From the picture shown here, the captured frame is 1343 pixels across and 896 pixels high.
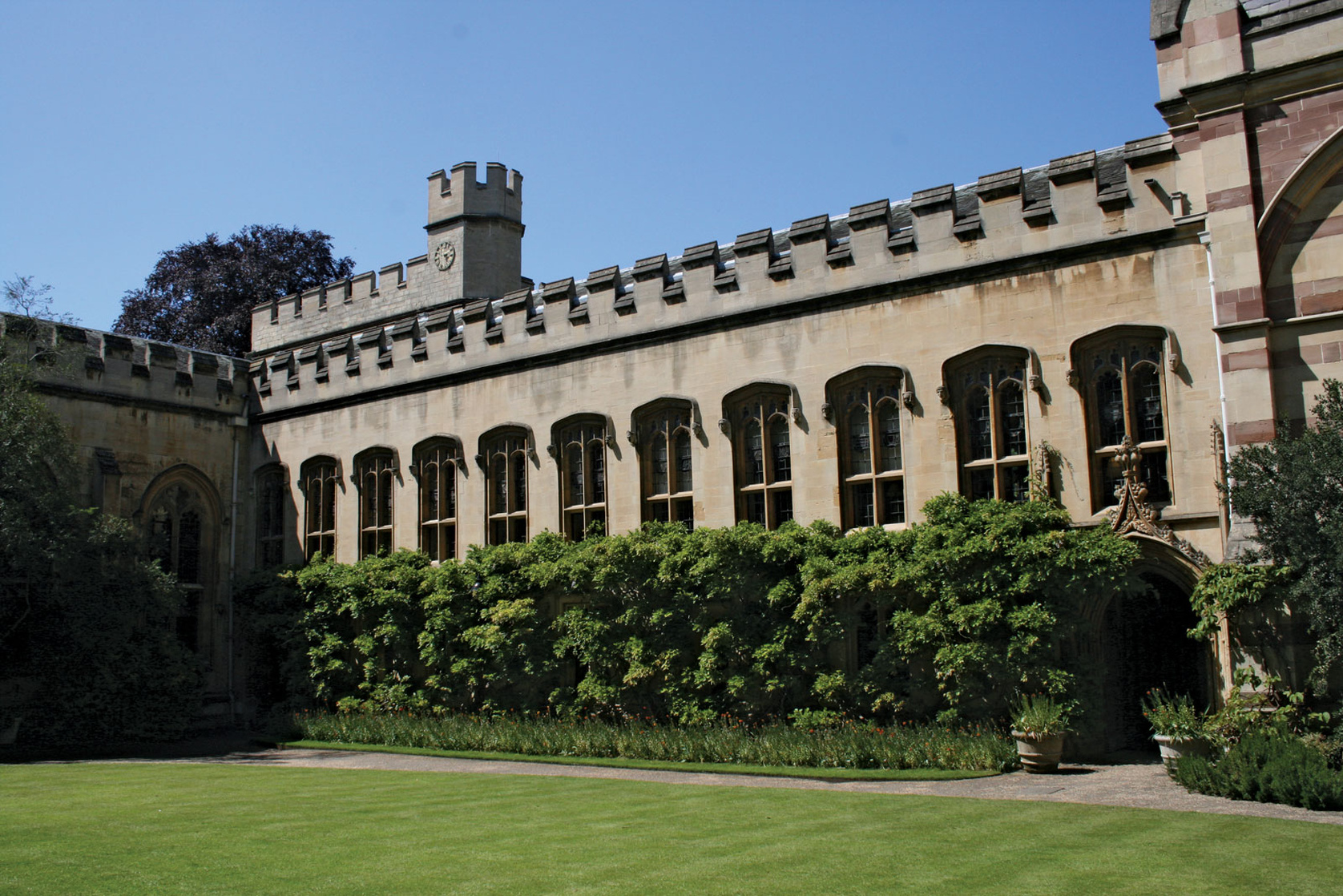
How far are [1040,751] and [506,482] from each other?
423 inches

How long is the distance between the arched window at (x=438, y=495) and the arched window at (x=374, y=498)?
27.8 inches

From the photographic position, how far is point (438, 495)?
21.1 meters

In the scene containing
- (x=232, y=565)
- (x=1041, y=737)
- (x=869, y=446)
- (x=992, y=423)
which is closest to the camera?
(x=1041, y=737)

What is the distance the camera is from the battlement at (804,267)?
47.2ft

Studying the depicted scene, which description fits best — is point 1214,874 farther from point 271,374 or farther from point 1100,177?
point 271,374

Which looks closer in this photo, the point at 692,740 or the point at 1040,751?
the point at 1040,751

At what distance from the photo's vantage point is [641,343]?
18.5 metres

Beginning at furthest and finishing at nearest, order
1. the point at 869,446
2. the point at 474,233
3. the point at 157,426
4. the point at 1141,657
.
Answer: the point at 474,233 → the point at 157,426 → the point at 869,446 → the point at 1141,657

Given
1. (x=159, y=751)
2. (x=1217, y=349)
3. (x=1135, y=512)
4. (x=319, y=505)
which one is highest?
(x=1217, y=349)

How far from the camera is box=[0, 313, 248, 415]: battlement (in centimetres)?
2078

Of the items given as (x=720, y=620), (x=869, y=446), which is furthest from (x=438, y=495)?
(x=869, y=446)

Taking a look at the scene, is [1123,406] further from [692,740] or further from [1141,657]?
Answer: [692,740]

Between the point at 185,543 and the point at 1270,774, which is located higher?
the point at 185,543

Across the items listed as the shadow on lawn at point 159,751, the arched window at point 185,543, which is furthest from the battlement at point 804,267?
the shadow on lawn at point 159,751
